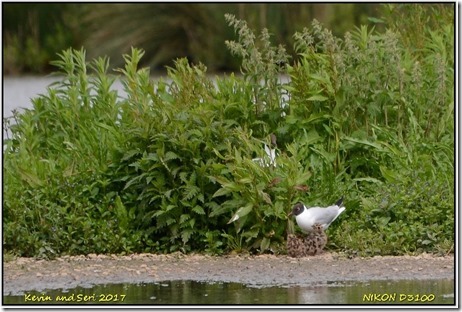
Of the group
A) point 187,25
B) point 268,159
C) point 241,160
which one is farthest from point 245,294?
point 187,25

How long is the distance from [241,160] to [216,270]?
3.17ft

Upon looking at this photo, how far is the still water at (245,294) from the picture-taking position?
7641mm

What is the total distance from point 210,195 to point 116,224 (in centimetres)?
82

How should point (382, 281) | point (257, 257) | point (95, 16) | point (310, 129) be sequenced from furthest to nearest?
point (95, 16) → point (310, 129) → point (257, 257) → point (382, 281)

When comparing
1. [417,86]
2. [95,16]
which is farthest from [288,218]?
[95,16]

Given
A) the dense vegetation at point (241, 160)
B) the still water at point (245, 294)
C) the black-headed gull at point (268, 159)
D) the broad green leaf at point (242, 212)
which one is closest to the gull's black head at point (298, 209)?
the dense vegetation at point (241, 160)

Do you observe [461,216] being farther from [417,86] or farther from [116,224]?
[116,224]

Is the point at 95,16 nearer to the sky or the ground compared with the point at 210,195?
nearer to the sky

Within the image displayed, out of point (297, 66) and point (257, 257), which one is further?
point (297, 66)

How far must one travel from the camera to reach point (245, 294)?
7812 mm

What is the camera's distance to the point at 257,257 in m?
8.99

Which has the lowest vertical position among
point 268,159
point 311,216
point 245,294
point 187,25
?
point 245,294

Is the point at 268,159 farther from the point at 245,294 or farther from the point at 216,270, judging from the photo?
the point at 245,294

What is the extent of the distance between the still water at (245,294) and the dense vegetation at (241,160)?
93 centimetres
